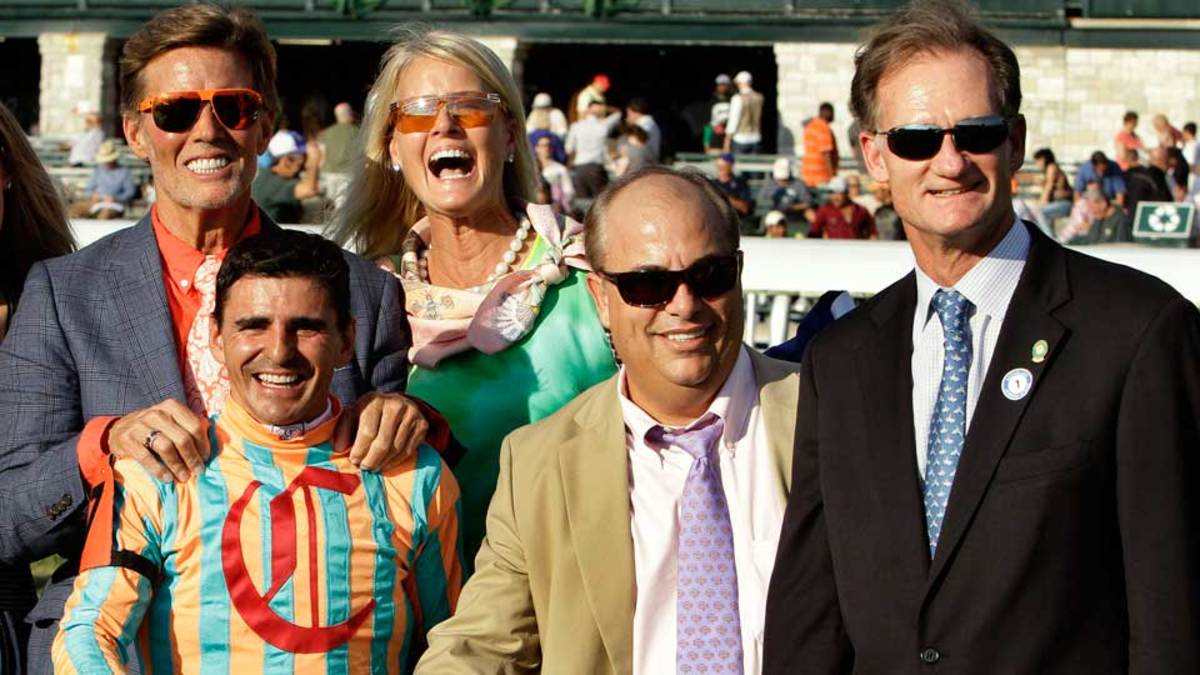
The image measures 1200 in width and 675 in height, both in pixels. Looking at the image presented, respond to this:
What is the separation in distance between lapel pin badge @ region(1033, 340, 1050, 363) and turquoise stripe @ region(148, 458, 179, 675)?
1.69 metres

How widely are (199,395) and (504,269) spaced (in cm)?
89

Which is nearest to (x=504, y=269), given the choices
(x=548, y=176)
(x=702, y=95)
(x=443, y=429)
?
(x=443, y=429)

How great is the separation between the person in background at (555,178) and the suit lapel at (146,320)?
48.1 feet

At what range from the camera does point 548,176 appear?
1959cm

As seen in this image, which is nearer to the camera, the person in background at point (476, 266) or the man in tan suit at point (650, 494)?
the man in tan suit at point (650, 494)

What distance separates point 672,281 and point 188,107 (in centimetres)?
126

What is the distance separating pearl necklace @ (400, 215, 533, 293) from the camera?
4.51m

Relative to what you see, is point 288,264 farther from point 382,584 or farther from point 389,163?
point 389,163

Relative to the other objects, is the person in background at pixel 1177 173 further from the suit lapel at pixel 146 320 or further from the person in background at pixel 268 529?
the person in background at pixel 268 529

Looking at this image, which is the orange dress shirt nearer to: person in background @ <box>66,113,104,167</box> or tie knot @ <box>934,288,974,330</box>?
tie knot @ <box>934,288,974,330</box>

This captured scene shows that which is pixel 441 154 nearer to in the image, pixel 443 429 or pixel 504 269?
pixel 504 269

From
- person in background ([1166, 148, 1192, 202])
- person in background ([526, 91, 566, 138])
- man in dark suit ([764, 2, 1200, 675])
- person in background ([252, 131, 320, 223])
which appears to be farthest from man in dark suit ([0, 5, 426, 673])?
person in background ([1166, 148, 1192, 202])

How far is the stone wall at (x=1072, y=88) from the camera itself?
34.0 meters

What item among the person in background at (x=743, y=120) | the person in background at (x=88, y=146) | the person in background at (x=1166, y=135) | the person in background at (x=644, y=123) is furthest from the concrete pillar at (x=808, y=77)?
the person in background at (x=88, y=146)
